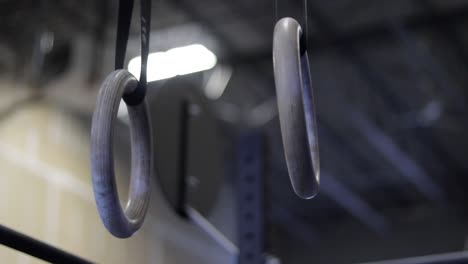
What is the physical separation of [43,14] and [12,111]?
897 millimetres

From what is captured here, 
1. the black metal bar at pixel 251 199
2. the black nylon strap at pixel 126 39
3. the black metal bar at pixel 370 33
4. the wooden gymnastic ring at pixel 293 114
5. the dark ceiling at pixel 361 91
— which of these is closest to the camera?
the wooden gymnastic ring at pixel 293 114

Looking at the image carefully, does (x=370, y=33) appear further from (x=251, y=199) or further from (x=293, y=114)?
(x=293, y=114)

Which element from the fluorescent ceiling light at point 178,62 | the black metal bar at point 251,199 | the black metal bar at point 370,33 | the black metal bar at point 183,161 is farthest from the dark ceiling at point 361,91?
the black metal bar at point 251,199

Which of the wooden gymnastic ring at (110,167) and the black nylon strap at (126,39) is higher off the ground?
the black nylon strap at (126,39)

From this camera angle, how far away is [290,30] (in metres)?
0.96

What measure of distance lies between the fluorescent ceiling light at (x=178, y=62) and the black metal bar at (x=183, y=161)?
3.12 m

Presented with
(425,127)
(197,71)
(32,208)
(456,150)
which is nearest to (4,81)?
(32,208)

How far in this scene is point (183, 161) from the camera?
1861 mm

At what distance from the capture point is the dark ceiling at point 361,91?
5.17m

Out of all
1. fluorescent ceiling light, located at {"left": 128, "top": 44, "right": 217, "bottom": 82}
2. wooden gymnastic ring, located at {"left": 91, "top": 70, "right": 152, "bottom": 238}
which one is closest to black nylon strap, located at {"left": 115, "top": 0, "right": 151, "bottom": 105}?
wooden gymnastic ring, located at {"left": 91, "top": 70, "right": 152, "bottom": 238}

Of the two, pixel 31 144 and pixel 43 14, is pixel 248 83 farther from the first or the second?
pixel 31 144

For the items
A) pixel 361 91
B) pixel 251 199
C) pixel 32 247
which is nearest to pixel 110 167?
pixel 32 247

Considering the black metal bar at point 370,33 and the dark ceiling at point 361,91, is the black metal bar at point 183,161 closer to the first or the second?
the dark ceiling at point 361,91

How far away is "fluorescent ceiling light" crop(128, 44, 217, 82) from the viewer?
5184 millimetres
